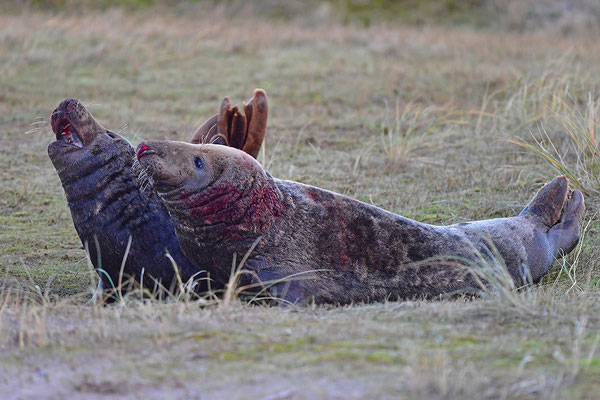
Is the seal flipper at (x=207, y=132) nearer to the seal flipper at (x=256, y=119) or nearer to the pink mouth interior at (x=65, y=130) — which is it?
the seal flipper at (x=256, y=119)

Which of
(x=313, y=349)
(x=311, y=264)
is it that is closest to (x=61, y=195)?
(x=311, y=264)

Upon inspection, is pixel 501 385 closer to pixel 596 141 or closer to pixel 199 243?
pixel 199 243

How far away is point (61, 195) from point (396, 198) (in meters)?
2.79

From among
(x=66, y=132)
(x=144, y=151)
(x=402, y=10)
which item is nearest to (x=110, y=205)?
(x=66, y=132)

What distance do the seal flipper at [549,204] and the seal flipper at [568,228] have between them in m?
0.06

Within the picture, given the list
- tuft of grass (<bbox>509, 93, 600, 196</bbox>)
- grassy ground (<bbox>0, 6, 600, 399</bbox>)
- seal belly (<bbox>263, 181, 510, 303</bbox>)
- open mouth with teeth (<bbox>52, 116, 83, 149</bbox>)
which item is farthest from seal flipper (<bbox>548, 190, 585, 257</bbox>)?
open mouth with teeth (<bbox>52, 116, 83, 149</bbox>)

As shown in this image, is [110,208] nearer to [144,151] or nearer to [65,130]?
[65,130]

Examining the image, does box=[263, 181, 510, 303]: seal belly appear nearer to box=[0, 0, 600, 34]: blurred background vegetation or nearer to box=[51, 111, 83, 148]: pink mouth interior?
box=[51, 111, 83, 148]: pink mouth interior

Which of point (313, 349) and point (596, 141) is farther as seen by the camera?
point (596, 141)

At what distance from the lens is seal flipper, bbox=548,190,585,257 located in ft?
18.0

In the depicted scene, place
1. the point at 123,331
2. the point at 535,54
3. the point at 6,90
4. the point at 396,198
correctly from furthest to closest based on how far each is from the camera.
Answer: the point at 535,54 < the point at 6,90 < the point at 396,198 < the point at 123,331

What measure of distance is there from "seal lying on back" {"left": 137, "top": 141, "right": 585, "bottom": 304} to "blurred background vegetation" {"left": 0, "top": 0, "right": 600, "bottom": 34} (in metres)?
12.0

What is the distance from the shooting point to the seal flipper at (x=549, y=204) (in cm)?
560

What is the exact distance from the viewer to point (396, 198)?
6809mm
